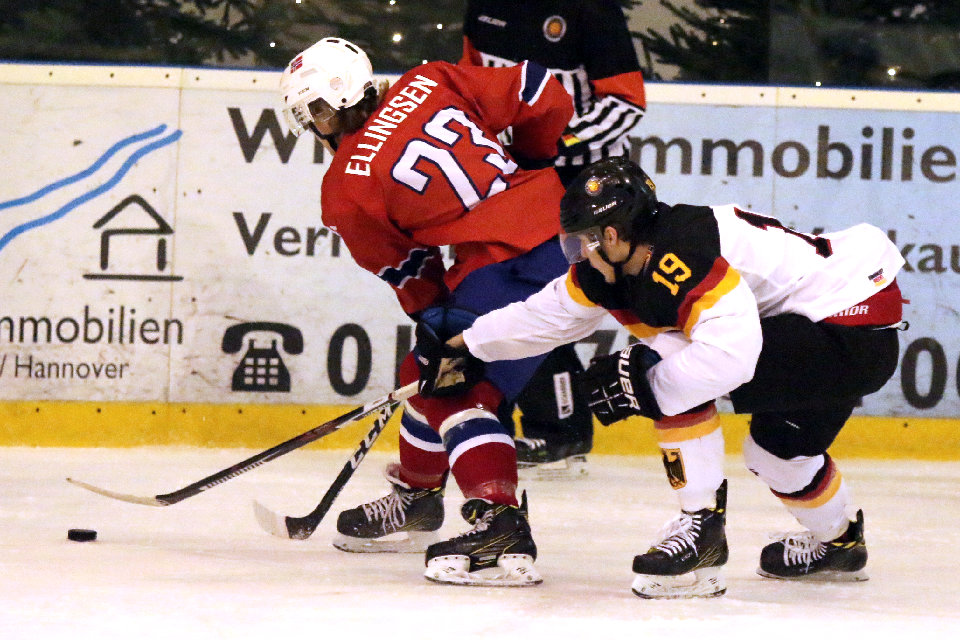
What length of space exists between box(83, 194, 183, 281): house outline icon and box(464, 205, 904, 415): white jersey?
2.04 metres

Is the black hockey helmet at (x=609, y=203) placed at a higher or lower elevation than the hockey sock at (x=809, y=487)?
higher

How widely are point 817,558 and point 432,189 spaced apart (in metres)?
0.95

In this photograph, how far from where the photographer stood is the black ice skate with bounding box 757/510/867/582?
2.28 metres

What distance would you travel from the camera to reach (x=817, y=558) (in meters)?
2.28

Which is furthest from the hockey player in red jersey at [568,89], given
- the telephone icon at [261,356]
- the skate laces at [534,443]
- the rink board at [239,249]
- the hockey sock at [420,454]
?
the hockey sock at [420,454]

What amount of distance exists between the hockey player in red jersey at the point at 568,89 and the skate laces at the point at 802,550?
134cm

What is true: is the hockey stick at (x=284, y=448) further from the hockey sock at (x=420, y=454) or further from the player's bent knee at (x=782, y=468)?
the player's bent knee at (x=782, y=468)

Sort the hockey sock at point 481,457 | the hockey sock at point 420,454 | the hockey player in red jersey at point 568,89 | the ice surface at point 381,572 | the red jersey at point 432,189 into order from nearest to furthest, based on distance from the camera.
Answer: the ice surface at point 381,572 → the hockey sock at point 481,457 → the red jersey at point 432,189 → the hockey sock at point 420,454 → the hockey player in red jersey at point 568,89

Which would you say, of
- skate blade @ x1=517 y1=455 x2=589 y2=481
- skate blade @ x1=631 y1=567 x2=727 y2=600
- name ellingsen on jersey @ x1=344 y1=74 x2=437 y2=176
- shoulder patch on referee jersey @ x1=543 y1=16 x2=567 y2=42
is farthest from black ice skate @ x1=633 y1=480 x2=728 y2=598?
shoulder patch on referee jersey @ x1=543 y1=16 x2=567 y2=42

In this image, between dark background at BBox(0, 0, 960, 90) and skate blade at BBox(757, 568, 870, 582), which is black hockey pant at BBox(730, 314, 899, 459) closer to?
skate blade at BBox(757, 568, 870, 582)

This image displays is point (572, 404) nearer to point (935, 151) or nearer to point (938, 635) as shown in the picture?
point (935, 151)

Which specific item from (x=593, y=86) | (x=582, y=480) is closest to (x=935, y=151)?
(x=593, y=86)

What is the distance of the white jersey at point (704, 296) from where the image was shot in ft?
6.31

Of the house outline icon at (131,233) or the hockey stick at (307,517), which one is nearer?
the hockey stick at (307,517)
